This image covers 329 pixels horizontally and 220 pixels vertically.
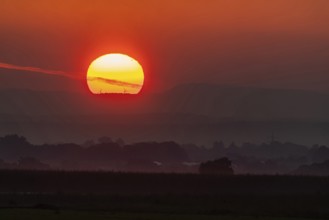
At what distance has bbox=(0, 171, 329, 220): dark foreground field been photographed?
56719mm

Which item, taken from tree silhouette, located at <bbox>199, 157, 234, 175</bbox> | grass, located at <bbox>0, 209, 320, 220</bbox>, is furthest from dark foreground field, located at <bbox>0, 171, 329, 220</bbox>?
tree silhouette, located at <bbox>199, 157, 234, 175</bbox>

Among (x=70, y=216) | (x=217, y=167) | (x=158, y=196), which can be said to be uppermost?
(x=217, y=167)

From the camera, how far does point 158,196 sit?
78.9m

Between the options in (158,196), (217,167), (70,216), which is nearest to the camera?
(70,216)

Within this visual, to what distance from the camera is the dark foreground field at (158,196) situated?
56719mm

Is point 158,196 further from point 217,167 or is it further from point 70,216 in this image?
point 217,167

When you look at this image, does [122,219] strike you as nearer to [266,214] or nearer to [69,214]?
[69,214]

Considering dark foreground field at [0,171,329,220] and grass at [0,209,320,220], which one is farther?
dark foreground field at [0,171,329,220]

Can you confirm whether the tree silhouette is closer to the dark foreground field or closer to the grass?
the dark foreground field

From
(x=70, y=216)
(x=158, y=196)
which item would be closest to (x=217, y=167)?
(x=158, y=196)

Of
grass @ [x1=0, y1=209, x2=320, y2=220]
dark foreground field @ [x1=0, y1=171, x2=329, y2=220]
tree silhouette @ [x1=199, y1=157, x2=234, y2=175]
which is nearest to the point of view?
grass @ [x1=0, y1=209, x2=320, y2=220]

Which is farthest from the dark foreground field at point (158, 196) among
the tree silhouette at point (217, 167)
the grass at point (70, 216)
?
the tree silhouette at point (217, 167)

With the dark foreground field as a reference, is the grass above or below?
below

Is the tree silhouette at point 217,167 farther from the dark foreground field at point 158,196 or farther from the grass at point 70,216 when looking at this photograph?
the grass at point 70,216
